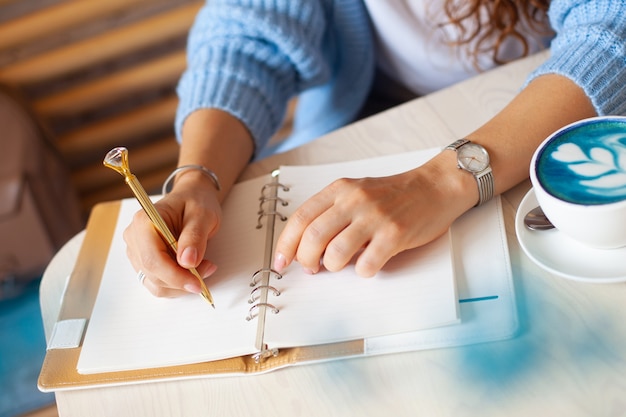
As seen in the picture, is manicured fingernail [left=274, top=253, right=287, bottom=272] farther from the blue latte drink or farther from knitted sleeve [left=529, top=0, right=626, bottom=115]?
knitted sleeve [left=529, top=0, right=626, bottom=115]

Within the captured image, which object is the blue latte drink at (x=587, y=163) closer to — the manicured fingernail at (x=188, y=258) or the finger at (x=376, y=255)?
the finger at (x=376, y=255)

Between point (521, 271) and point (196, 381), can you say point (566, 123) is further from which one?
point (196, 381)

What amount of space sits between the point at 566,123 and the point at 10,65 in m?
1.30

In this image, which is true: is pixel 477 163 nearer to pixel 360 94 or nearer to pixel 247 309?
pixel 247 309

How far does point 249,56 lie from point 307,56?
0.08 m

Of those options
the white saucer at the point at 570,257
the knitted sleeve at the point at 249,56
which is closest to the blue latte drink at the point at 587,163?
the white saucer at the point at 570,257

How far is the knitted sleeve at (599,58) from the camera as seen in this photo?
71 cm

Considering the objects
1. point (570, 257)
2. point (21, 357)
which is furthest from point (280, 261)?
point (21, 357)

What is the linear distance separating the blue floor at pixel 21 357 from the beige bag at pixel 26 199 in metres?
0.08

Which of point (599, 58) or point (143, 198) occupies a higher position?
point (143, 198)

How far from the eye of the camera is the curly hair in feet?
2.90

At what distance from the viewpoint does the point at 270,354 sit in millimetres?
602

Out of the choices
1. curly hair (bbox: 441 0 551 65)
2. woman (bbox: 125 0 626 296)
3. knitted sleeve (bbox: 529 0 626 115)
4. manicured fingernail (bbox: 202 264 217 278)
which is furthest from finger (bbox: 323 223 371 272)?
curly hair (bbox: 441 0 551 65)

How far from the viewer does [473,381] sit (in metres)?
0.55
